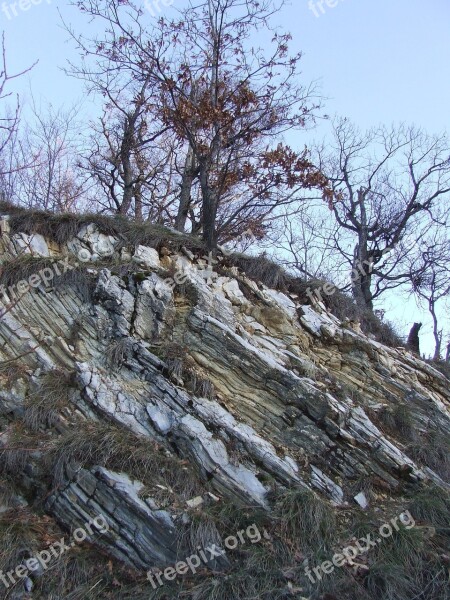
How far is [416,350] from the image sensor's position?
395 inches

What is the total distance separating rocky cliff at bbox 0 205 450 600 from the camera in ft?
13.6

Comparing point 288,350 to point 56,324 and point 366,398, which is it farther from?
point 56,324

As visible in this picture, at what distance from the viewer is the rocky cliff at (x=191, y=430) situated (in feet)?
13.6

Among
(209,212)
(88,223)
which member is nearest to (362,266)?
(209,212)

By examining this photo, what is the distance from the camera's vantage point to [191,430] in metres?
5.09

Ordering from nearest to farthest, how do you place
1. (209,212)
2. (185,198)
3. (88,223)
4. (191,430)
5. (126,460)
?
(126,460) → (191,430) → (88,223) → (209,212) → (185,198)

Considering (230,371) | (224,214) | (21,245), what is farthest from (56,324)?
(224,214)

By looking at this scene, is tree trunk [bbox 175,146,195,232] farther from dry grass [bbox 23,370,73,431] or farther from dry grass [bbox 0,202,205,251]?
dry grass [bbox 23,370,73,431]

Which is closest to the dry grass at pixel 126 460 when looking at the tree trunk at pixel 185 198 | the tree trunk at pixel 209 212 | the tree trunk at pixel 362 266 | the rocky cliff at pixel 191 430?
the rocky cliff at pixel 191 430

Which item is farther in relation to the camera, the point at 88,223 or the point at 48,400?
the point at 88,223

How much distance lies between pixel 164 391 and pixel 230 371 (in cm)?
86

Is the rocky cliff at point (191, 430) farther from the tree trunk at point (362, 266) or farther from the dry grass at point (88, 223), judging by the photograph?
the tree trunk at point (362, 266)

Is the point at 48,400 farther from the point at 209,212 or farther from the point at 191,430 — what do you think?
the point at 209,212

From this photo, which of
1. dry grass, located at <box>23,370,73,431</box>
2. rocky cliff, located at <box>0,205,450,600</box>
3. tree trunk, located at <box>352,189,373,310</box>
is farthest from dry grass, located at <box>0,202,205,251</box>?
tree trunk, located at <box>352,189,373,310</box>
